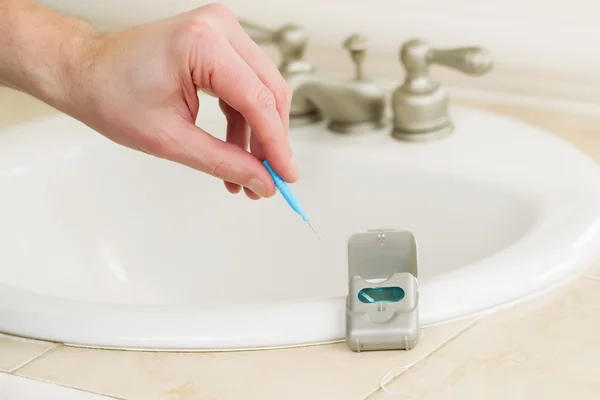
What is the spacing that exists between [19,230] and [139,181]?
15 cm

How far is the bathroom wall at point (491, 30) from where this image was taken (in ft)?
3.40

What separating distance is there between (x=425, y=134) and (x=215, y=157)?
0.38 m

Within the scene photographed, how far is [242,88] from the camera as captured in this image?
65 centimetres

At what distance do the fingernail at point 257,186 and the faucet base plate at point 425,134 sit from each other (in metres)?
0.35

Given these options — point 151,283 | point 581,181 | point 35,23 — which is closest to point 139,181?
point 151,283

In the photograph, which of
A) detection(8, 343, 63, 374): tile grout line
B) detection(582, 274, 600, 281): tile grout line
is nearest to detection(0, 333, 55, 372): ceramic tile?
detection(8, 343, 63, 374): tile grout line

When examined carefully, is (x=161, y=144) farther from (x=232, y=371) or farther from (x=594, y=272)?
(x=594, y=272)

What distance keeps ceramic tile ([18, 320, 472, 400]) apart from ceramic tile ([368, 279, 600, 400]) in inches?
0.7

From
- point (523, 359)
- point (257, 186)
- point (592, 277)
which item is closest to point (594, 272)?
point (592, 277)

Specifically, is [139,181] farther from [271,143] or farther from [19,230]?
[271,143]

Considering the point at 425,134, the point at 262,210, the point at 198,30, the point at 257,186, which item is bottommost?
the point at 262,210

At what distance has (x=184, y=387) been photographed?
605 millimetres

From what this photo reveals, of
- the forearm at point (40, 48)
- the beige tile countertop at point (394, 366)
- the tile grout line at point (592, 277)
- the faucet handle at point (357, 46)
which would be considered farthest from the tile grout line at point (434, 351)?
the faucet handle at point (357, 46)

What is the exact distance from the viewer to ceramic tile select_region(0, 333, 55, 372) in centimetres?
65
